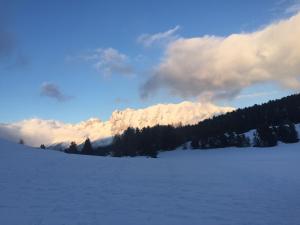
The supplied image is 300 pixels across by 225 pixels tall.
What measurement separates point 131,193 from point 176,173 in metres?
10.9

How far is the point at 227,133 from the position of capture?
131 meters

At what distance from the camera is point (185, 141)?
5556 inches

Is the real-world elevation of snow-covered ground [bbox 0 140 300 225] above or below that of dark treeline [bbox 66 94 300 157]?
below

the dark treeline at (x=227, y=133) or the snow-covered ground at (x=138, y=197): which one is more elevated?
the dark treeline at (x=227, y=133)

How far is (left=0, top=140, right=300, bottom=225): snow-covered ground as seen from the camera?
1573cm

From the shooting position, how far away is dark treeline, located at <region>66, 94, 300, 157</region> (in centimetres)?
11344

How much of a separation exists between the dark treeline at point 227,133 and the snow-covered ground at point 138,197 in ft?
275

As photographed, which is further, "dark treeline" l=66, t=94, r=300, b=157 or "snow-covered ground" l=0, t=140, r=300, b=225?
"dark treeline" l=66, t=94, r=300, b=157

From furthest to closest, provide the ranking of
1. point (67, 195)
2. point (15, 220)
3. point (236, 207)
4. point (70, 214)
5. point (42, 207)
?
1. point (67, 195)
2. point (236, 207)
3. point (42, 207)
4. point (70, 214)
5. point (15, 220)

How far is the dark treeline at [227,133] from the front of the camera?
113438 millimetres

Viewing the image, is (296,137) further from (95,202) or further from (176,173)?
(95,202)

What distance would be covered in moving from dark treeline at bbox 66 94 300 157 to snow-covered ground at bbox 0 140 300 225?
8389cm

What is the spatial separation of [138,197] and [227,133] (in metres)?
114

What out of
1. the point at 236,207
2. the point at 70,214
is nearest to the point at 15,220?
the point at 70,214
